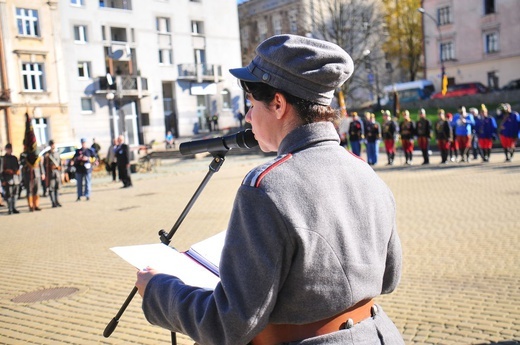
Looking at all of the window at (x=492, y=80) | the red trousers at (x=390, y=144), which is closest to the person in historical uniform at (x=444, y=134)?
the red trousers at (x=390, y=144)

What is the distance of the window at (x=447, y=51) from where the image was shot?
55.0 m

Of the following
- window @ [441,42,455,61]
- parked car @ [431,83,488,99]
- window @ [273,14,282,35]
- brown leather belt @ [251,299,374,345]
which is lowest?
brown leather belt @ [251,299,374,345]

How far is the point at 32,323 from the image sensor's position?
6.12 m

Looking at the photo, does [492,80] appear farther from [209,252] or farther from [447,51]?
[209,252]

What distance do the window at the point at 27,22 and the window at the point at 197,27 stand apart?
14697 mm

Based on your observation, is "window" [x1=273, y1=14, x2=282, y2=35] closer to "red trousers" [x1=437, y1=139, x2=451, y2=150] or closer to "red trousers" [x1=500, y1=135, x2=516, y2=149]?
"red trousers" [x1=437, y1=139, x2=451, y2=150]

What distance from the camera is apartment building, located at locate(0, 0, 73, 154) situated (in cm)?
3766

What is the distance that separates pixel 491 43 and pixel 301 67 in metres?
A: 55.4

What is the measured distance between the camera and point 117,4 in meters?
47.1

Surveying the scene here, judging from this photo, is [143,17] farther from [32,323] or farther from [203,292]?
[203,292]

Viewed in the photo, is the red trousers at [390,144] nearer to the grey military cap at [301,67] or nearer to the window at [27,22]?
the grey military cap at [301,67]

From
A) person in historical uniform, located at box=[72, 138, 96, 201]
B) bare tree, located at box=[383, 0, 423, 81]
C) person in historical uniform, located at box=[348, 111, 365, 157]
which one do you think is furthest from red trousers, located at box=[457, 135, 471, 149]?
bare tree, located at box=[383, 0, 423, 81]

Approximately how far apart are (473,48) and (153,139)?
30.4 m

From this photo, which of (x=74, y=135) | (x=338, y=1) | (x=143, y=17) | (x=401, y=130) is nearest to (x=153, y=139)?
(x=74, y=135)
